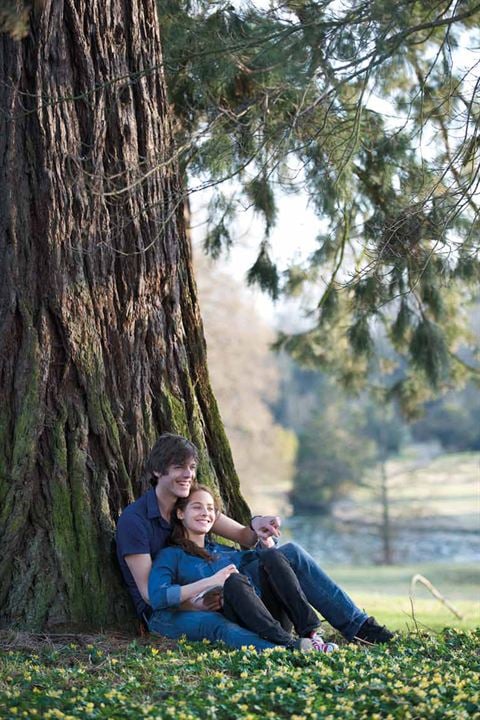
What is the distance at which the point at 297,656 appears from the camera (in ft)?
15.1

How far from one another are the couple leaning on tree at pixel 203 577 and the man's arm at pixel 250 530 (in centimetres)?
4

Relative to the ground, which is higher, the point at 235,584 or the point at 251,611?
the point at 235,584

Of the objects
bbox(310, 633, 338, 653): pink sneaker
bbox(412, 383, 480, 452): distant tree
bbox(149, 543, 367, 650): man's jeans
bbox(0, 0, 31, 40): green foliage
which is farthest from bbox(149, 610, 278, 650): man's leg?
bbox(412, 383, 480, 452): distant tree

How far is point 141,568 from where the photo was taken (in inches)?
210

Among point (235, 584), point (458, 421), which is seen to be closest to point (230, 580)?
point (235, 584)

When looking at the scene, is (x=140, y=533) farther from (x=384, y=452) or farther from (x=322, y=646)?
(x=384, y=452)

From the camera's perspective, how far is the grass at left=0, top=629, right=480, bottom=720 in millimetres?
3803

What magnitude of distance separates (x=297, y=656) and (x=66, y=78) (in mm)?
3409

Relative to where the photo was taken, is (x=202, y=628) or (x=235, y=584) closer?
(x=235, y=584)

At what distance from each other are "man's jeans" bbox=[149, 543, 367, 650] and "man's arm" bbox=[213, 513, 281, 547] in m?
0.31

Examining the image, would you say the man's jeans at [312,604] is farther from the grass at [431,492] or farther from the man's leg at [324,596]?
the grass at [431,492]

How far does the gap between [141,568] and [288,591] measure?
772 millimetres

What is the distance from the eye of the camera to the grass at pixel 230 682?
380cm

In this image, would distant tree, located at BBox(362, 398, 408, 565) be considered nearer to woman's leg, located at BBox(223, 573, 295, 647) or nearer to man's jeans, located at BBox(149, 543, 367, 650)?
man's jeans, located at BBox(149, 543, 367, 650)
